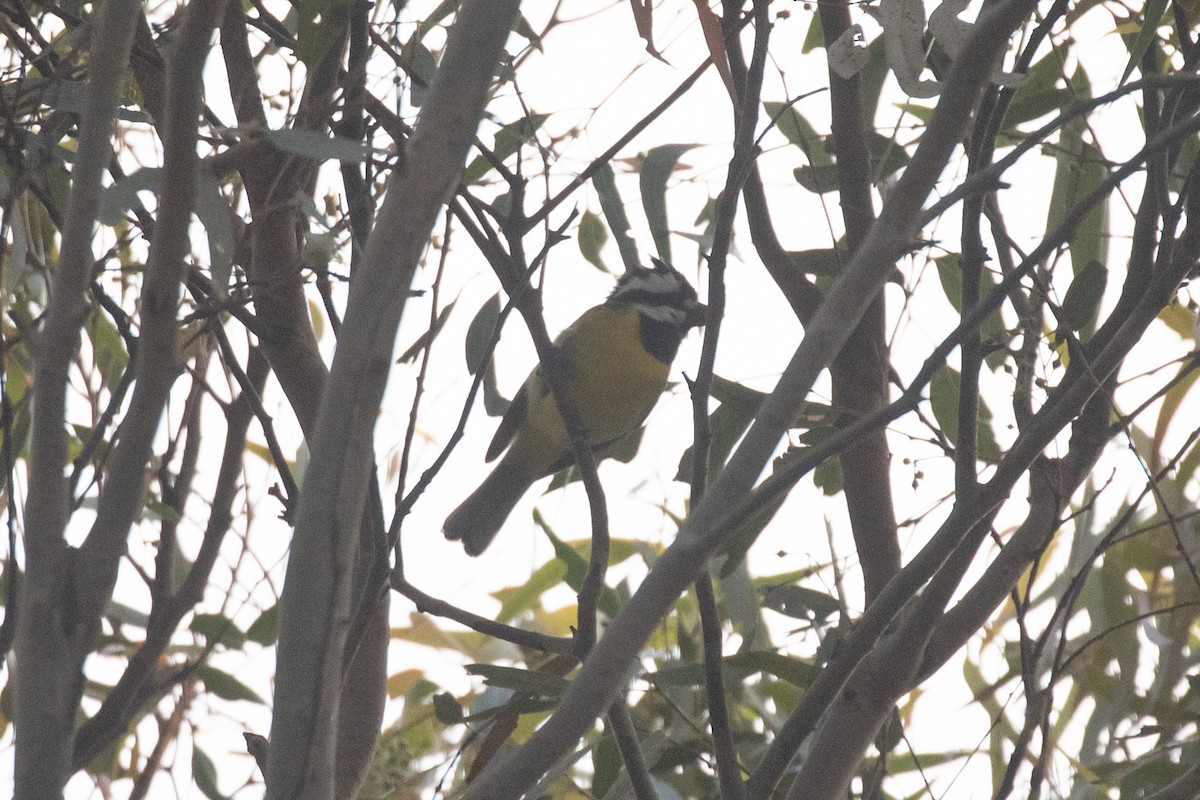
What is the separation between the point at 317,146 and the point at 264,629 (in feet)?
2.95

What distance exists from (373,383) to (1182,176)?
1113 millimetres

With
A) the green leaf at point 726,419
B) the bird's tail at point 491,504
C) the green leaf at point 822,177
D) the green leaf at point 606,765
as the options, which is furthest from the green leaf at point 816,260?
the bird's tail at point 491,504

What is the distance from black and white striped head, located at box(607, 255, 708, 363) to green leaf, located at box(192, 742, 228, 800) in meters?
1.32

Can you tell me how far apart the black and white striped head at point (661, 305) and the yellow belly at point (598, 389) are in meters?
0.04

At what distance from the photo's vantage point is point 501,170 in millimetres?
1399

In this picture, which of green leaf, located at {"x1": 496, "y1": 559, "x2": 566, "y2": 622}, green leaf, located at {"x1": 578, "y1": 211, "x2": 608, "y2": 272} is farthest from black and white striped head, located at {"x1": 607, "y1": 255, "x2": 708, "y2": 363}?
green leaf, located at {"x1": 578, "y1": 211, "x2": 608, "y2": 272}

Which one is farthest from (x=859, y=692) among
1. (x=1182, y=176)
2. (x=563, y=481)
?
(x=563, y=481)

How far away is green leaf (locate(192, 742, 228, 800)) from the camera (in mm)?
1914

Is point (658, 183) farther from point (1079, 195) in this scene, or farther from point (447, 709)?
point (447, 709)

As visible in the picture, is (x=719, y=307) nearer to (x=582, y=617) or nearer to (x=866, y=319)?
(x=582, y=617)

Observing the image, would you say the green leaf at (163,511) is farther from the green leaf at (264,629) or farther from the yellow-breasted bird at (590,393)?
the yellow-breasted bird at (590,393)

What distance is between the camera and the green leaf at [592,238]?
6.49 feet

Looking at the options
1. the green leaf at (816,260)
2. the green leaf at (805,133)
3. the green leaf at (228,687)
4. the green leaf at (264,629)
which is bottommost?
the green leaf at (228,687)

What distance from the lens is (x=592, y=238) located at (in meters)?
1.98
